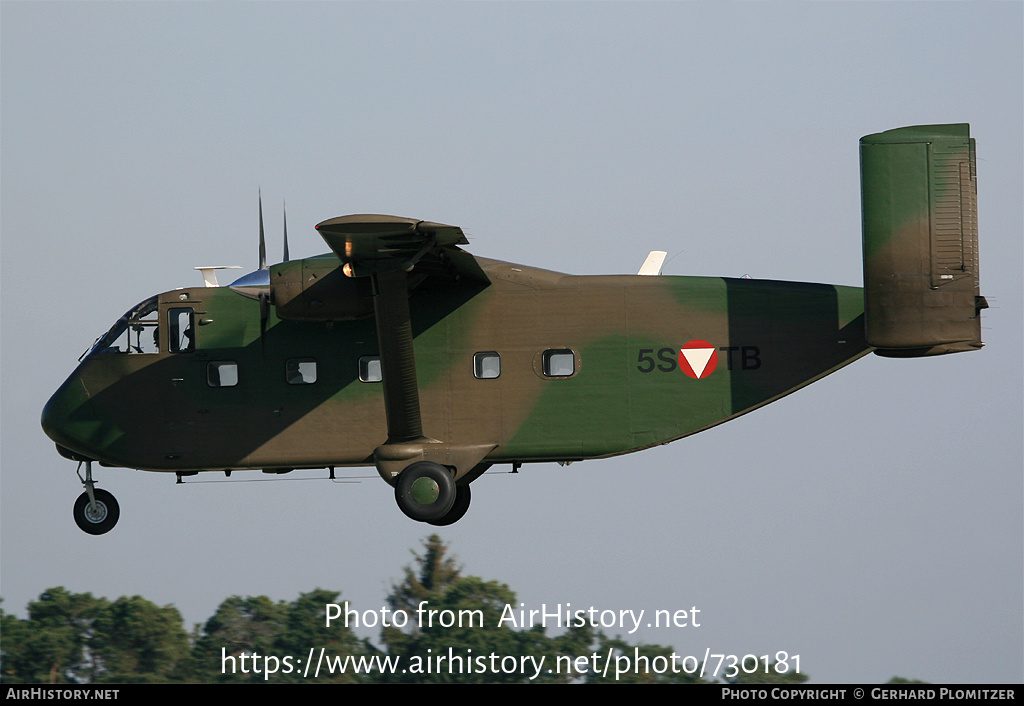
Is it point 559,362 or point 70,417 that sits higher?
point 559,362

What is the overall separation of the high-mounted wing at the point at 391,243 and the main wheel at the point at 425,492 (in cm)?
256

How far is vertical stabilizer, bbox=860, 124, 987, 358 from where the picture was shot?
14.8 meters

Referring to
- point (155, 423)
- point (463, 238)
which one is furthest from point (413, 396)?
point (155, 423)

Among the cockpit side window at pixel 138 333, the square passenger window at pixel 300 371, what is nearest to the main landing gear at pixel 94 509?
the cockpit side window at pixel 138 333

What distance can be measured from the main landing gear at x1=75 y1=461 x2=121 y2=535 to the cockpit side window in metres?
1.80

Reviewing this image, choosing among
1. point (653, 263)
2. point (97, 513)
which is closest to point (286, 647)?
point (97, 513)

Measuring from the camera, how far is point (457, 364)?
628 inches

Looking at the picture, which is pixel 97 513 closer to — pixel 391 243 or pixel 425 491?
pixel 425 491

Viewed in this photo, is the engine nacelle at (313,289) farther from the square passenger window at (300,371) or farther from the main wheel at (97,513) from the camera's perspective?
the main wheel at (97,513)

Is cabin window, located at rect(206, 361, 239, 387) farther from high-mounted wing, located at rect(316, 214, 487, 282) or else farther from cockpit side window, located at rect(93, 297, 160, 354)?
high-mounted wing, located at rect(316, 214, 487, 282)

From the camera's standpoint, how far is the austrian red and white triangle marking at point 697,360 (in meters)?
15.9

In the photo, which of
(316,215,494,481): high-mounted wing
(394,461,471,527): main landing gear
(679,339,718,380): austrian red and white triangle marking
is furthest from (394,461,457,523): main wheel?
(679,339,718,380): austrian red and white triangle marking

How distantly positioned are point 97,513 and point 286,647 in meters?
14.4

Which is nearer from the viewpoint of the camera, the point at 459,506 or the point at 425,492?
the point at 425,492
